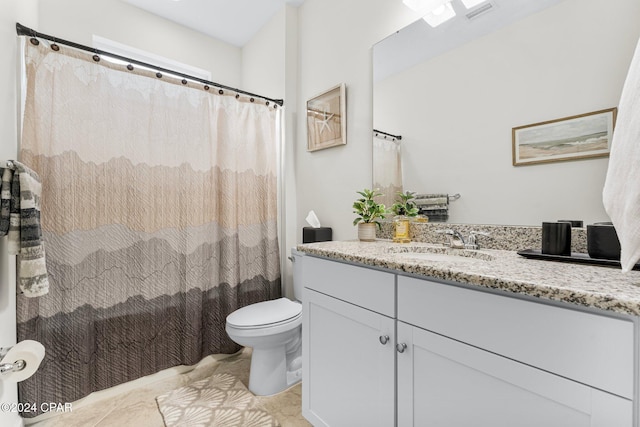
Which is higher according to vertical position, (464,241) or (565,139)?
(565,139)

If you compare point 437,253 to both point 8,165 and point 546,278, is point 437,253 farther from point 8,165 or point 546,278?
point 8,165

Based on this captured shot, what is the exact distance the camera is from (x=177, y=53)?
2.46 meters

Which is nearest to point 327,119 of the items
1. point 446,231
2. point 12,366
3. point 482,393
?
point 446,231

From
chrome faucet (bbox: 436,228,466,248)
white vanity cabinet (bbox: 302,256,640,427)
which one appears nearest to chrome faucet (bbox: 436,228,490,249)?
chrome faucet (bbox: 436,228,466,248)

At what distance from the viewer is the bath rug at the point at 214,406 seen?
4.79 ft

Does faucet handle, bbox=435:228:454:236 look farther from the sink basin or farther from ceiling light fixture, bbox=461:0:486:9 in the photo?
ceiling light fixture, bbox=461:0:486:9

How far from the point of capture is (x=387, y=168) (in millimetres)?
1653

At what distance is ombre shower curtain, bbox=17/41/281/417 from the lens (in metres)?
1.48

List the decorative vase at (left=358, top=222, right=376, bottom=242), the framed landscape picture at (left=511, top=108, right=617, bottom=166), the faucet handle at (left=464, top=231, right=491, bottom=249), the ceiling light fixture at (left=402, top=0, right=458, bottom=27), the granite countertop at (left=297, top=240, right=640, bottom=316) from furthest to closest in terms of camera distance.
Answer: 1. the decorative vase at (left=358, top=222, right=376, bottom=242)
2. the ceiling light fixture at (left=402, top=0, right=458, bottom=27)
3. the faucet handle at (left=464, top=231, right=491, bottom=249)
4. the framed landscape picture at (left=511, top=108, right=617, bottom=166)
5. the granite countertop at (left=297, top=240, right=640, bottom=316)

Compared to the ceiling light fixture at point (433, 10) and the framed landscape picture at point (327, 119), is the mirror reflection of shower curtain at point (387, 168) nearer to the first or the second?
the framed landscape picture at point (327, 119)

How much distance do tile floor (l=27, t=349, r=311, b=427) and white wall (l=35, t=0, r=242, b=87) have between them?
2348 mm

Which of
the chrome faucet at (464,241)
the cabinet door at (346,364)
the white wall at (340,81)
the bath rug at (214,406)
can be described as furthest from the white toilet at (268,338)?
the chrome faucet at (464,241)

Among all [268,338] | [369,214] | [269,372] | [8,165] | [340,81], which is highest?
[340,81]

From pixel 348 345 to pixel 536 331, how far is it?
0.66m
